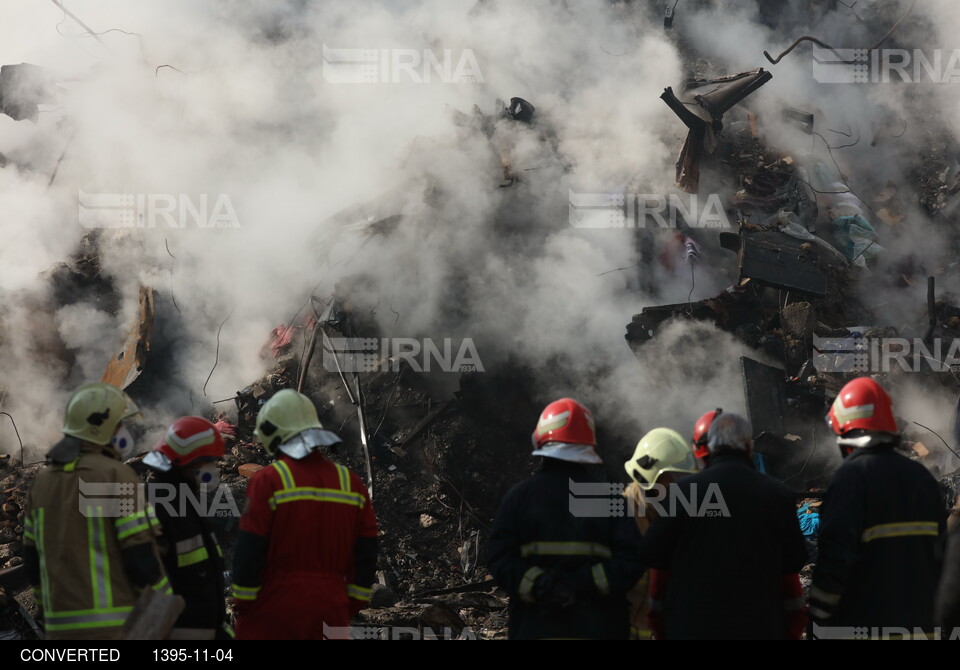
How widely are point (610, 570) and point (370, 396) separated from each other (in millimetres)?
5854

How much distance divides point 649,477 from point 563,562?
772 millimetres

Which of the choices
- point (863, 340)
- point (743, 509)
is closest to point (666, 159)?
point (863, 340)

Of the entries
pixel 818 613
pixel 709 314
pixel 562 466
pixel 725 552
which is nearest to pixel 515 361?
pixel 709 314

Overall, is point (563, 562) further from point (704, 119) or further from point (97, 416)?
point (704, 119)

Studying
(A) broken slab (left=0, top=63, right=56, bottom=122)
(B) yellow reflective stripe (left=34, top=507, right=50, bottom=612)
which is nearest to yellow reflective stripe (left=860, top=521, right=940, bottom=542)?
(B) yellow reflective stripe (left=34, top=507, right=50, bottom=612)

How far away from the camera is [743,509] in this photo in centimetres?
341

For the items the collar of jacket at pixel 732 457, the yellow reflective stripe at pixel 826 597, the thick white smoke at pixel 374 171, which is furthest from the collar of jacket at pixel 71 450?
the thick white smoke at pixel 374 171

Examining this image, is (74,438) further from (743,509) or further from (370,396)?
(370,396)

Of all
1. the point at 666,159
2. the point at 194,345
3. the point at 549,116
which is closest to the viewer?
the point at 194,345

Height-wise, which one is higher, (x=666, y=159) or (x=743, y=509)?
(x=666, y=159)

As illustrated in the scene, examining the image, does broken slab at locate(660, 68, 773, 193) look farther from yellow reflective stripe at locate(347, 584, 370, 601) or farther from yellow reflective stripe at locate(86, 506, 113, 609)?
yellow reflective stripe at locate(86, 506, 113, 609)

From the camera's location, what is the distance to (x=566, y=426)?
3695 mm

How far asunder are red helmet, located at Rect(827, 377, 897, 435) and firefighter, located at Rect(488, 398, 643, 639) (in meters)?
1.14

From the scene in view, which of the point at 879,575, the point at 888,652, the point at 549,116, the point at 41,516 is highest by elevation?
the point at 549,116
